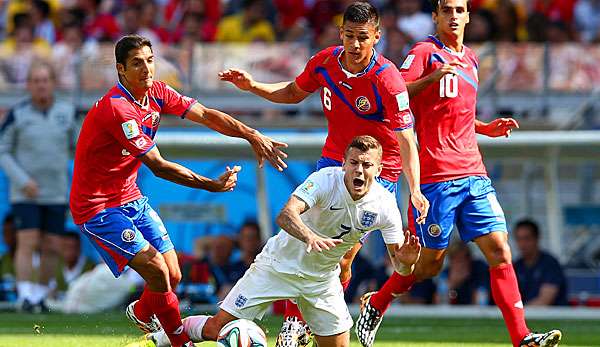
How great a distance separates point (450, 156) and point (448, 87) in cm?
51

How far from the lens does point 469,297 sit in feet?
48.2

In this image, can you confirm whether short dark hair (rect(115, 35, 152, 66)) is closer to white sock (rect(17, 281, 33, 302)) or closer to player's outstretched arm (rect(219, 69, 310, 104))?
player's outstretched arm (rect(219, 69, 310, 104))

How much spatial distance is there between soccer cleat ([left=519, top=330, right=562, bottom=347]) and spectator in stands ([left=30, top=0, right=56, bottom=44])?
1078 centimetres

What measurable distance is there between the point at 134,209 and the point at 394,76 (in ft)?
6.99

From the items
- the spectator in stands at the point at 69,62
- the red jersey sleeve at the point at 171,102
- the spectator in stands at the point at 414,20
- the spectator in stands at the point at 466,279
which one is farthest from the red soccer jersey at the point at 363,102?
the spectator in stands at the point at 414,20

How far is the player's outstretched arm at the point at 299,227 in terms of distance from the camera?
7.05m

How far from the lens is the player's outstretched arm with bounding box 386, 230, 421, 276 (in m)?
7.71

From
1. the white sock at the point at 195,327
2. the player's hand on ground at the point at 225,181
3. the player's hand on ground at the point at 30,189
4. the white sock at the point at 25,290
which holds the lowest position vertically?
the white sock at the point at 25,290

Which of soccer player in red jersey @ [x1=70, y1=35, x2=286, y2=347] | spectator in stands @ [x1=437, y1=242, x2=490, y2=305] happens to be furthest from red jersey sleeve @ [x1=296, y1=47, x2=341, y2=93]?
spectator in stands @ [x1=437, y1=242, x2=490, y2=305]

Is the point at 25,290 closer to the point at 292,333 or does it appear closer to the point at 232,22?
the point at 232,22

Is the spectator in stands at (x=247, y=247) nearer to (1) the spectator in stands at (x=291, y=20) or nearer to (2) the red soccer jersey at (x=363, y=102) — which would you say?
(1) the spectator in stands at (x=291, y=20)

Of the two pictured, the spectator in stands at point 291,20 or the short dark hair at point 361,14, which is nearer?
the short dark hair at point 361,14

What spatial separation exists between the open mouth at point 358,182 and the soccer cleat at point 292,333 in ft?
5.03

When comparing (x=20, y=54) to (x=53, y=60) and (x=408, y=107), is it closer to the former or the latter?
(x=53, y=60)
